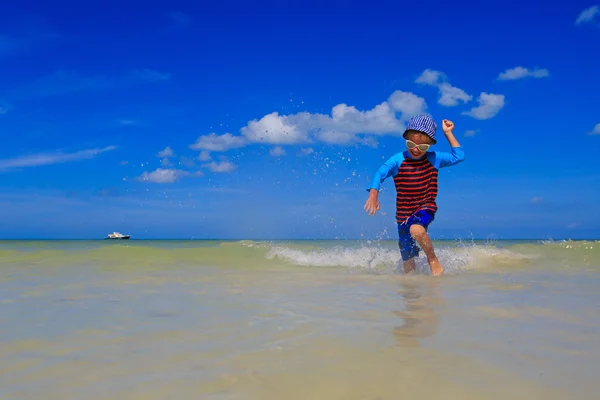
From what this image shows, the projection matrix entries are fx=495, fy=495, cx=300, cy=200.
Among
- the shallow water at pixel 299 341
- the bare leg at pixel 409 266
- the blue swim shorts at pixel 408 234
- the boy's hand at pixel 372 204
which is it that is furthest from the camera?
the bare leg at pixel 409 266

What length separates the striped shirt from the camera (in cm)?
590

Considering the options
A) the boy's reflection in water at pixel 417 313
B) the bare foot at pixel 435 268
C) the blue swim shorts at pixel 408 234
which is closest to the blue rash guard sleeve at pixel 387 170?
the blue swim shorts at pixel 408 234

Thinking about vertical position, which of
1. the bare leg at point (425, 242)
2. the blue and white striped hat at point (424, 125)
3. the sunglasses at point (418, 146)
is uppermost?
the blue and white striped hat at point (424, 125)

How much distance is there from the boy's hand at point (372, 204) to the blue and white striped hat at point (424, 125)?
868 mm

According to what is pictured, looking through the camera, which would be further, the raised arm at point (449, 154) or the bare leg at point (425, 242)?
the raised arm at point (449, 154)

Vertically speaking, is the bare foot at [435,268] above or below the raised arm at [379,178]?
below

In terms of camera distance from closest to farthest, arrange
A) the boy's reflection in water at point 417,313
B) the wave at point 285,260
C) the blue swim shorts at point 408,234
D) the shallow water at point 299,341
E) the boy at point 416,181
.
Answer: the shallow water at point 299,341 < the boy's reflection in water at point 417,313 < the boy at point 416,181 < the blue swim shorts at point 408,234 < the wave at point 285,260

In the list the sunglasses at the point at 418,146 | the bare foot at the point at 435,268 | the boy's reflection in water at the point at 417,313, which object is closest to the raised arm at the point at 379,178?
the sunglasses at the point at 418,146

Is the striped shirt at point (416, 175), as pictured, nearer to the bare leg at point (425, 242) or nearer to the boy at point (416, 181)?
the boy at point (416, 181)

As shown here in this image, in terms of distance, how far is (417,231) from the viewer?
221 inches

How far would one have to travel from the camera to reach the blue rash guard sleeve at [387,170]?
19.0ft

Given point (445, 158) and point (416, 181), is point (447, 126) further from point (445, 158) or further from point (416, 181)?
point (416, 181)

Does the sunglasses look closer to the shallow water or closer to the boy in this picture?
the boy

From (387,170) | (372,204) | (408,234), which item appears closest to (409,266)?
(408,234)
